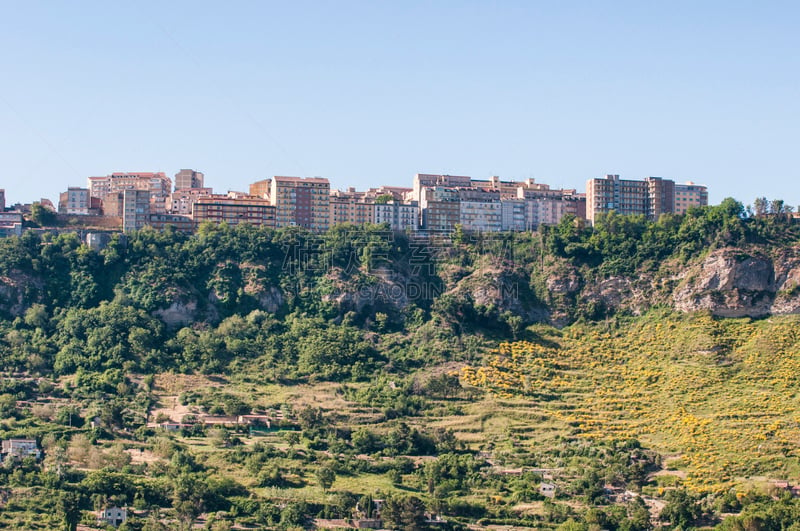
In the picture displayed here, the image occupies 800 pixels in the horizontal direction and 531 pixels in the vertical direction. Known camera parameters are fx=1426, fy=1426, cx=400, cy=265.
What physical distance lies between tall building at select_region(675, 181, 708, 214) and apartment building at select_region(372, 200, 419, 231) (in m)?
20.3

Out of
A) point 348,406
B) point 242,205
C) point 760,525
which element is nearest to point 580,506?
point 760,525

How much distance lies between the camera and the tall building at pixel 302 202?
98938mm

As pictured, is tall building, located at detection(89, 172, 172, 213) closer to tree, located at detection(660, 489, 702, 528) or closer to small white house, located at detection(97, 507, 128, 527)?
small white house, located at detection(97, 507, 128, 527)

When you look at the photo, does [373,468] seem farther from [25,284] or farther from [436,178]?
[436,178]

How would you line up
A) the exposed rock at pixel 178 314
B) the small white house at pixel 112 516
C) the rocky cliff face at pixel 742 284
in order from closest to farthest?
the small white house at pixel 112 516 < the rocky cliff face at pixel 742 284 < the exposed rock at pixel 178 314

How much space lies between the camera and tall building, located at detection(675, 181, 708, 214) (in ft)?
349

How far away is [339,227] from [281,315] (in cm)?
932

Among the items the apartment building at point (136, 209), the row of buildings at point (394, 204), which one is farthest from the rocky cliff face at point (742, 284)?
the apartment building at point (136, 209)

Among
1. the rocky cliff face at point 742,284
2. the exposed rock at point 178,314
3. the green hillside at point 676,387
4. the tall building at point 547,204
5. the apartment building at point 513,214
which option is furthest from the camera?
the tall building at point 547,204

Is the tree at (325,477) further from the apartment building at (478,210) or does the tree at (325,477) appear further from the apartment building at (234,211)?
the apartment building at (478,210)

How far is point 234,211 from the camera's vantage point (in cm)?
9762

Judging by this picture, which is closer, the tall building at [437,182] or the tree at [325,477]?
the tree at [325,477]

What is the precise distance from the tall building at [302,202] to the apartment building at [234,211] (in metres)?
0.77

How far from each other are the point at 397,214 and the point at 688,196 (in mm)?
22825
